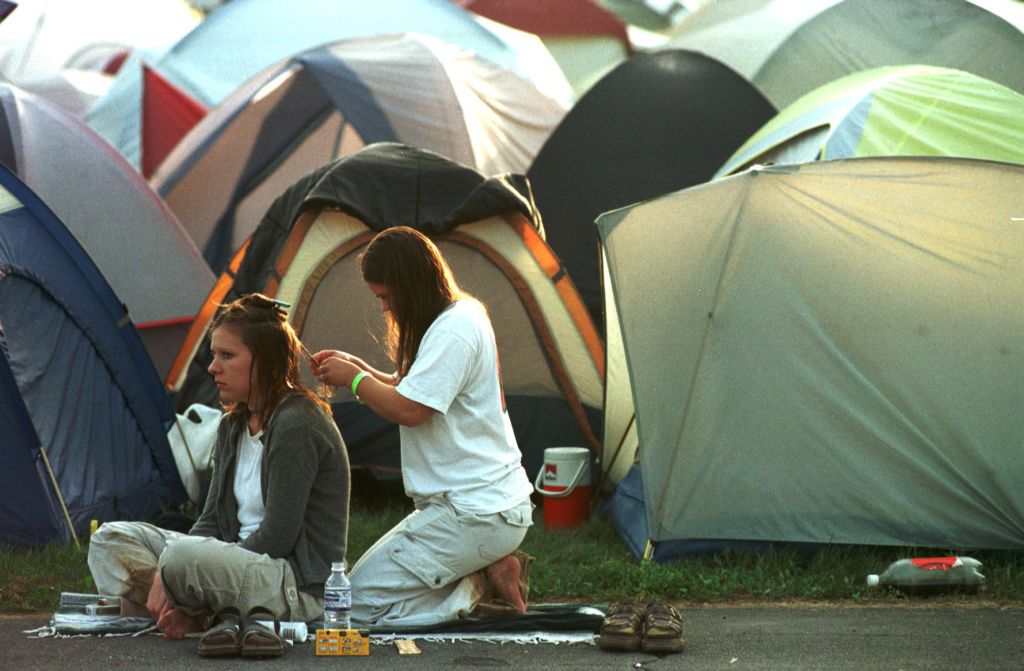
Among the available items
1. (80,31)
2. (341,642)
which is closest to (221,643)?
(341,642)

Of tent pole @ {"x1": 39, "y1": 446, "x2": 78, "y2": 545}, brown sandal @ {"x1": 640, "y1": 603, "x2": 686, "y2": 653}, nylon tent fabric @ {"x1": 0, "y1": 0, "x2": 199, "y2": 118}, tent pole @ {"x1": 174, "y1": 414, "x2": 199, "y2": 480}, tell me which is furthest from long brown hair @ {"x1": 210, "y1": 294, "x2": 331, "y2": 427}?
nylon tent fabric @ {"x1": 0, "y1": 0, "x2": 199, "y2": 118}

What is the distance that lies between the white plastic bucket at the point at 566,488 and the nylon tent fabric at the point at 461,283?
495mm

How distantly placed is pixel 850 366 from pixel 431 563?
77.8 inches

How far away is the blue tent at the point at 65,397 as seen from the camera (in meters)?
5.88

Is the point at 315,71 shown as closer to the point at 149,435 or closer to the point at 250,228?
the point at 250,228

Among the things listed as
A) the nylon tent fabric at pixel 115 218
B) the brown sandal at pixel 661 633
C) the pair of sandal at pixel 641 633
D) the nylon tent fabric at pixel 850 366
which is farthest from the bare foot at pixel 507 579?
the nylon tent fabric at pixel 115 218

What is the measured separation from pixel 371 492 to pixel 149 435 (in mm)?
1101

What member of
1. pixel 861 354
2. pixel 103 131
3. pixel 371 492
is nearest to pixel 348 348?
pixel 371 492

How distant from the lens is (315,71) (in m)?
9.87

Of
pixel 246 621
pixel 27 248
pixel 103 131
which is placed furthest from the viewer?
pixel 103 131

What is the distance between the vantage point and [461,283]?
713 cm

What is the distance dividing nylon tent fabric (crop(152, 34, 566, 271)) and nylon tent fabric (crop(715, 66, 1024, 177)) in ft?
8.83

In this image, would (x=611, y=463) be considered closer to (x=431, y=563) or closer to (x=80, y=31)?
(x=431, y=563)

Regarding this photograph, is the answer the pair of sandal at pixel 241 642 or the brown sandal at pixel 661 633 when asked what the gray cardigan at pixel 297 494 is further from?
the brown sandal at pixel 661 633
